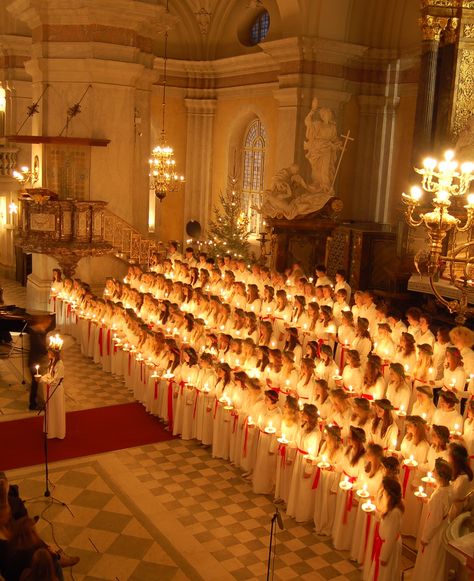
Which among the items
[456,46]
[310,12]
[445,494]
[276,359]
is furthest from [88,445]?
[310,12]

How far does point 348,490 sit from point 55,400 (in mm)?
5248

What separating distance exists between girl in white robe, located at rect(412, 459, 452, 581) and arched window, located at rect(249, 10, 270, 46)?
66.4ft

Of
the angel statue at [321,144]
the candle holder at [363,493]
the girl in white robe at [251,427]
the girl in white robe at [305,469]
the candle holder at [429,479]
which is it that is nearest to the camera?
the candle holder at [363,493]

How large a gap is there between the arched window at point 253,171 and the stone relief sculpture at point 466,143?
1030 cm

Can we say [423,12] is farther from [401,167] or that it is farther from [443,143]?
[401,167]

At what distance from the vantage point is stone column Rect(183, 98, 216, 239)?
27562mm

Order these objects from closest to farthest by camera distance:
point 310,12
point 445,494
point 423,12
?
point 445,494, point 423,12, point 310,12

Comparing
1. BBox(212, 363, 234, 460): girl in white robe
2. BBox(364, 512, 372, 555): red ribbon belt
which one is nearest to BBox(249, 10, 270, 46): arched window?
BBox(212, 363, 234, 460): girl in white robe

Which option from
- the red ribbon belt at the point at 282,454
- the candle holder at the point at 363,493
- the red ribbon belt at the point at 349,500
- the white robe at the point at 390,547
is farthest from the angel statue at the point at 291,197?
the white robe at the point at 390,547

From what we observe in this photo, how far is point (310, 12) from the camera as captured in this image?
68.1 feet

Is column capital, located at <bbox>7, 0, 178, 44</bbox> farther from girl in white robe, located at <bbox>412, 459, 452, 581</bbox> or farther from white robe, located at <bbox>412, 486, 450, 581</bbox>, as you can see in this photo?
white robe, located at <bbox>412, 486, 450, 581</bbox>

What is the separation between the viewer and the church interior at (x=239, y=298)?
27.6 ft

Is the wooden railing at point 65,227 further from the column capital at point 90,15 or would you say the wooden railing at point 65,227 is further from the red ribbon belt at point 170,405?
the red ribbon belt at point 170,405

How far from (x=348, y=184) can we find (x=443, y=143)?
6.42 meters
